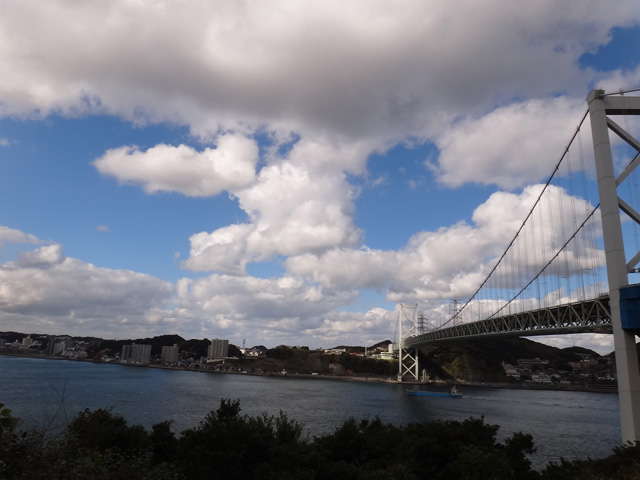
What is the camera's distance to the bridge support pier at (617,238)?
771 inches

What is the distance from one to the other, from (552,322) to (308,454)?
31.7 m

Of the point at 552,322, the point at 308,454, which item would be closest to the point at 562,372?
the point at 552,322

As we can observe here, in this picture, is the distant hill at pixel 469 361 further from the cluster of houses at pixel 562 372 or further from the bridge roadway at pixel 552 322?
the bridge roadway at pixel 552 322

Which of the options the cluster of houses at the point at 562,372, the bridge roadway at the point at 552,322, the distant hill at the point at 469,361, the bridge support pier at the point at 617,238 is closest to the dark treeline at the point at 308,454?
the bridge support pier at the point at 617,238

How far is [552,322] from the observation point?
127 ft

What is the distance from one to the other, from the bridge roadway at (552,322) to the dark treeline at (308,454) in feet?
38.2

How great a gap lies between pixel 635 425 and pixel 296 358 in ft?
499

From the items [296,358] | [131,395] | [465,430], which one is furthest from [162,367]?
[465,430]

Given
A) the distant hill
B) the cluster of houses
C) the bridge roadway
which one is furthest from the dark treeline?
the cluster of houses

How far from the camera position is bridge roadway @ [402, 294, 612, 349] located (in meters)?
26.5

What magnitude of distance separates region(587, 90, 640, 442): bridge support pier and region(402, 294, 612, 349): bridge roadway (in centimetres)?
386

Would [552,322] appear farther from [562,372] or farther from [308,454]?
[562,372]

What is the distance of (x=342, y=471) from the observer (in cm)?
1473

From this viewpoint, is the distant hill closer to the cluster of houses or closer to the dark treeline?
the cluster of houses
